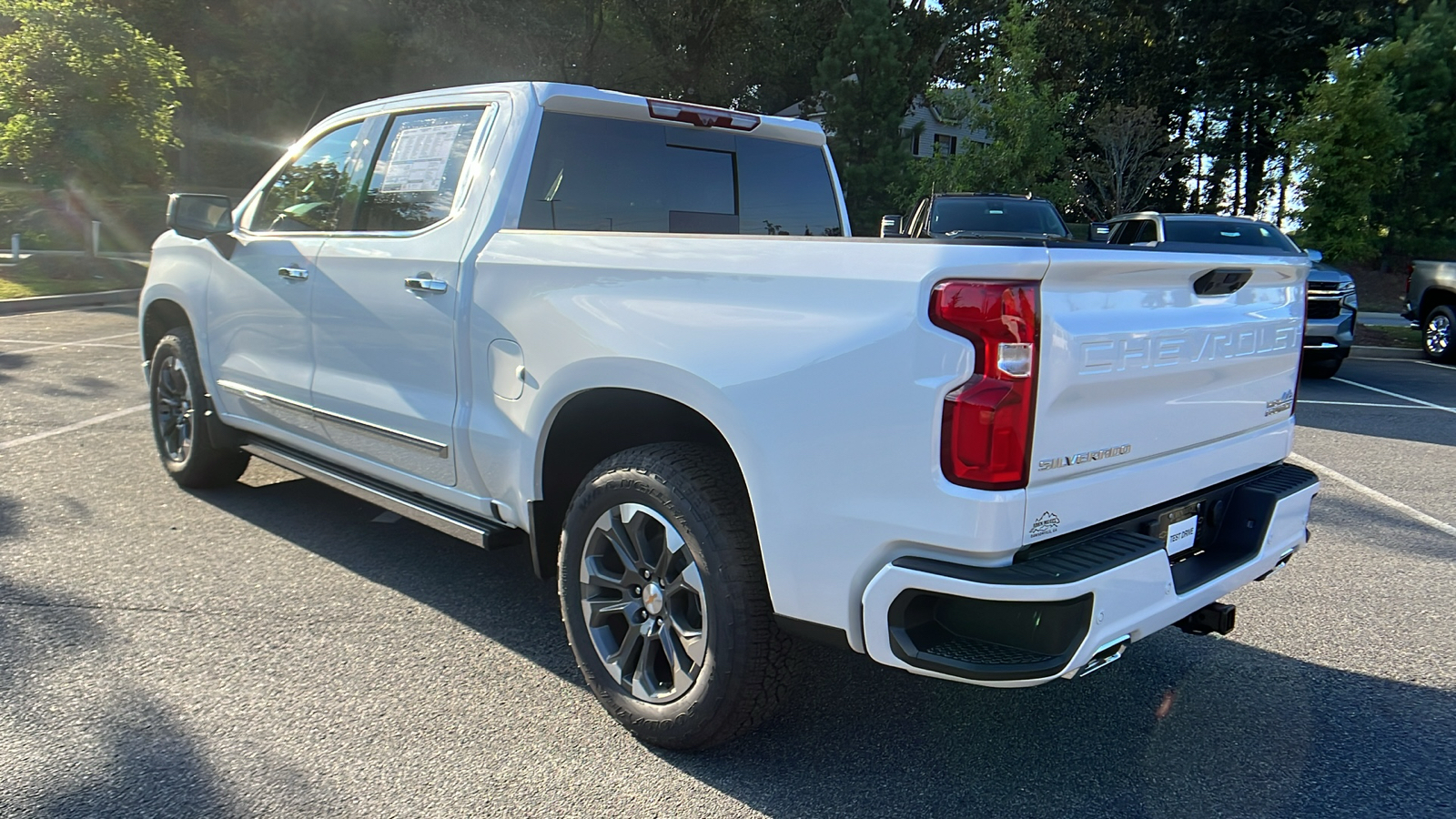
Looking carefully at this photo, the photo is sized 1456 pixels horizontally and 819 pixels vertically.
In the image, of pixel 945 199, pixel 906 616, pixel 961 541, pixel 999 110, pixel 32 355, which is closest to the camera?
pixel 961 541

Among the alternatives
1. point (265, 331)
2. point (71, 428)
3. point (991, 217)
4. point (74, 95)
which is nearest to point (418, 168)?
point (265, 331)

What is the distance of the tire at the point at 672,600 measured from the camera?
8.83ft

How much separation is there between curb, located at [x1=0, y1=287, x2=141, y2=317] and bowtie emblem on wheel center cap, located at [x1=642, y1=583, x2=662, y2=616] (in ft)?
42.1

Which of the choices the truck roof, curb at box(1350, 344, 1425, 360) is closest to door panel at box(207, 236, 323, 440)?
the truck roof

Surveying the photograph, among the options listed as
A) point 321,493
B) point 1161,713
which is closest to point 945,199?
point 321,493

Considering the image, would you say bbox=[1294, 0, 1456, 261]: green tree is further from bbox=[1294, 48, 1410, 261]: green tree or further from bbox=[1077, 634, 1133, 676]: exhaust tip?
bbox=[1077, 634, 1133, 676]: exhaust tip

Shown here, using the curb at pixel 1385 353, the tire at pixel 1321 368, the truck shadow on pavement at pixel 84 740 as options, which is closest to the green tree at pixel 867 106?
the curb at pixel 1385 353

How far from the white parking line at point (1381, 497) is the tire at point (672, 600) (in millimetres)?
3700

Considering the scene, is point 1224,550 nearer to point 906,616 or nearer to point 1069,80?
point 906,616

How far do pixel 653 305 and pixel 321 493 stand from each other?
11.8ft

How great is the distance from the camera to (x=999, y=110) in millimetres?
20750

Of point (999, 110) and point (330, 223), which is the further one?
point (999, 110)

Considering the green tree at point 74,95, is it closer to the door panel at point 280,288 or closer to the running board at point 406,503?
the door panel at point 280,288

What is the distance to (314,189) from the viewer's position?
14.6ft
